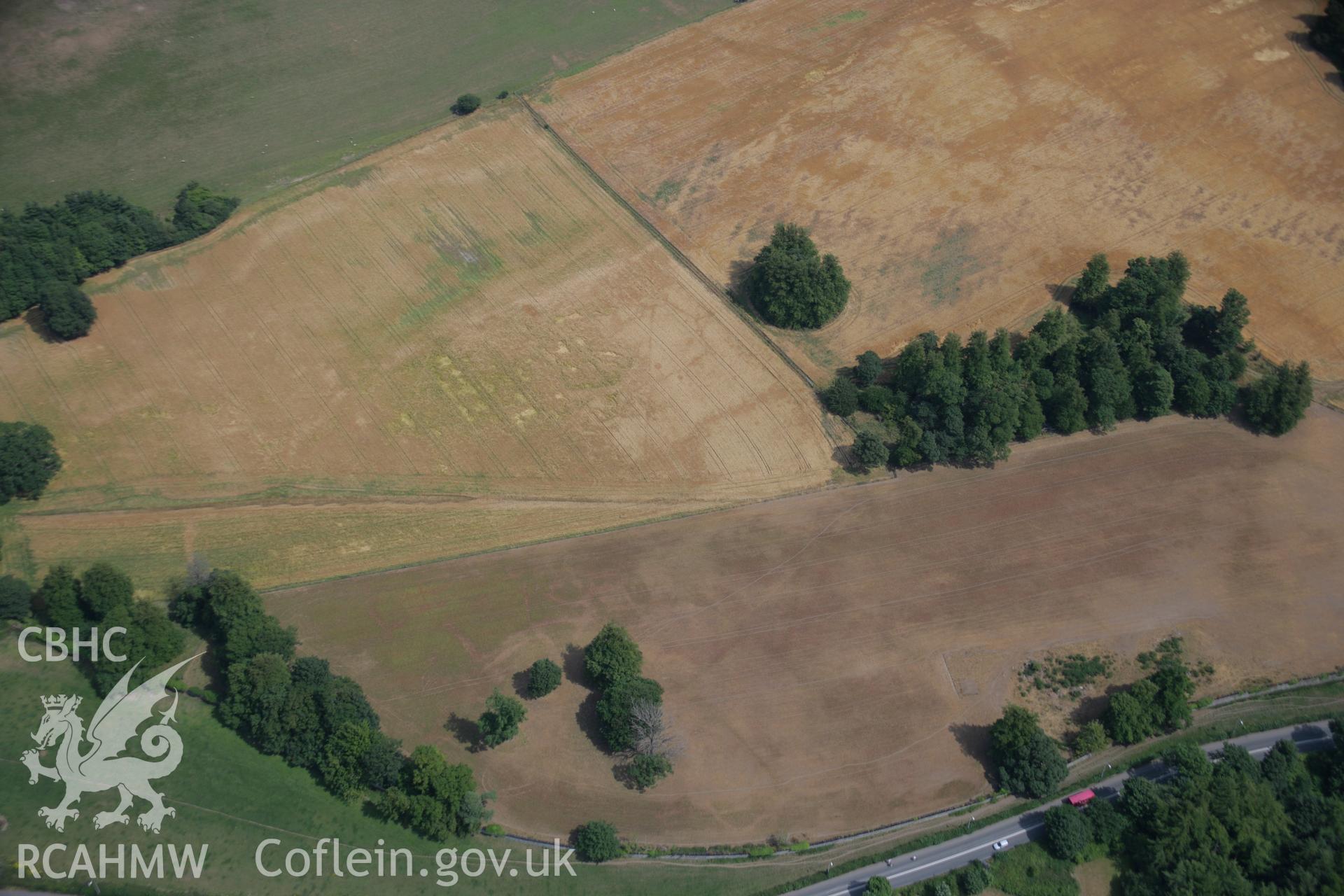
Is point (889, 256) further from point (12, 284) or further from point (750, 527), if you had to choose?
point (12, 284)

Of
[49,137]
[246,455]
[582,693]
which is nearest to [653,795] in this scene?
[582,693]

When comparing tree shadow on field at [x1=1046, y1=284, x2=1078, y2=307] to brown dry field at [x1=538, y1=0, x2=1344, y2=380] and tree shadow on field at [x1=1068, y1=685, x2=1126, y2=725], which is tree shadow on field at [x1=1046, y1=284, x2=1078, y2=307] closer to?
brown dry field at [x1=538, y1=0, x2=1344, y2=380]

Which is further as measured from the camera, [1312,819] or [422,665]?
[422,665]

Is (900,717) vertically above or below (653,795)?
above

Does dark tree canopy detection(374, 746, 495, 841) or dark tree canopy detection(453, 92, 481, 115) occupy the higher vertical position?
dark tree canopy detection(453, 92, 481, 115)

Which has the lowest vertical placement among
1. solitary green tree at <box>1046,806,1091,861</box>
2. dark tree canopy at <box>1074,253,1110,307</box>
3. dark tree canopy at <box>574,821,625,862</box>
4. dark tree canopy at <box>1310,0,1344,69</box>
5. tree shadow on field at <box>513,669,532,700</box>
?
dark tree canopy at <box>574,821,625,862</box>

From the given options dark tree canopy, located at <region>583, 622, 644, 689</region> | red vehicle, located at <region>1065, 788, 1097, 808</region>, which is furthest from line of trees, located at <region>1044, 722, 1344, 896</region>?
dark tree canopy, located at <region>583, 622, 644, 689</region>

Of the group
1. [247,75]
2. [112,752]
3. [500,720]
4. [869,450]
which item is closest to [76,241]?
[247,75]
